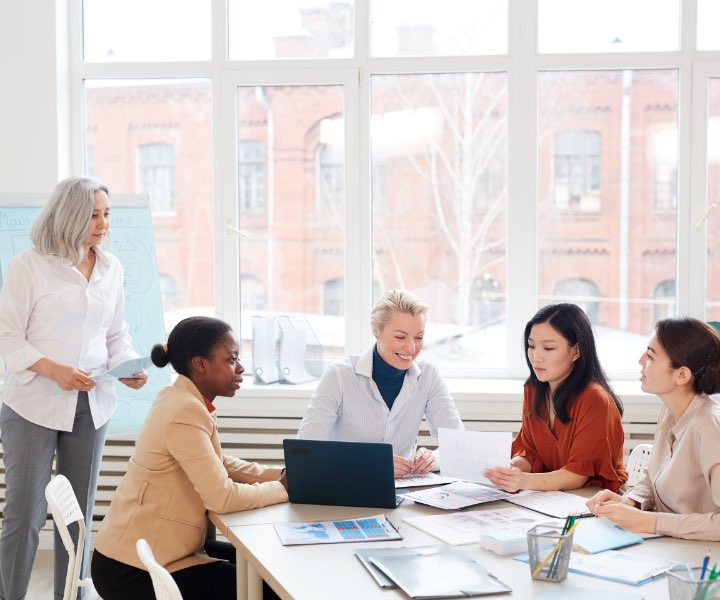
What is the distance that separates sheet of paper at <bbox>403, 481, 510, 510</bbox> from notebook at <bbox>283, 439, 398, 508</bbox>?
10 centimetres

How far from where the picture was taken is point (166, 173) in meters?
4.27

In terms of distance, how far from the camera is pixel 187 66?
165 inches

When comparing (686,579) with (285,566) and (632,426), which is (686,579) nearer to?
(285,566)

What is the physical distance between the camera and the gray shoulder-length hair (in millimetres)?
2844

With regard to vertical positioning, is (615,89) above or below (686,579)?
above

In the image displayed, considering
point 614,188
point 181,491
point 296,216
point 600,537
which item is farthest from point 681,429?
point 296,216

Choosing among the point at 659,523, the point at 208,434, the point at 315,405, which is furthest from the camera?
the point at 315,405

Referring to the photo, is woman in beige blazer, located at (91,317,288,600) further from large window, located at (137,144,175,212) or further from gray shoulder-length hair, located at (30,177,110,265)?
large window, located at (137,144,175,212)

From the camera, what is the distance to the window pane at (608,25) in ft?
13.3

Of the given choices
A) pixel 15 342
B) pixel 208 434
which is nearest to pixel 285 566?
pixel 208 434

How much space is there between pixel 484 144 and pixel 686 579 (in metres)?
3.00

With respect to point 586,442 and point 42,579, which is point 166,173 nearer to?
point 42,579

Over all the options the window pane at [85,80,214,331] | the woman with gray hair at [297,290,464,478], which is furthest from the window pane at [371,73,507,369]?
the woman with gray hair at [297,290,464,478]

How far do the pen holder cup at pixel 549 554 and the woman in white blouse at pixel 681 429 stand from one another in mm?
383
